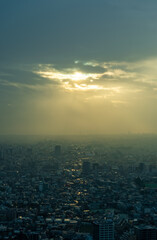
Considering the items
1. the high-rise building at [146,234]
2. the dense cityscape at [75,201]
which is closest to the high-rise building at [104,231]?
the dense cityscape at [75,201]

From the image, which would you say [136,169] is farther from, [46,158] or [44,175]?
[46,158]

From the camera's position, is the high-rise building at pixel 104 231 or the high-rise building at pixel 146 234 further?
the high-rise building at pixel 104 231

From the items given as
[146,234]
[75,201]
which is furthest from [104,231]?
[75,201]

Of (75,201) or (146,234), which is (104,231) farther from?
(75,201)

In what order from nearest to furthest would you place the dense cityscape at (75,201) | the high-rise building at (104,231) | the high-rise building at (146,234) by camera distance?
the high-rise building at (146,234)
the high-rise building at (104,231)
the dense cityscape at (75,201)

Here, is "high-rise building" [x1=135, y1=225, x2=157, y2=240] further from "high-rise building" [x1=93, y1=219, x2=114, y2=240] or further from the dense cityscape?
"high-rise building" [x1=93, y1=219, x2=114, y2=240]

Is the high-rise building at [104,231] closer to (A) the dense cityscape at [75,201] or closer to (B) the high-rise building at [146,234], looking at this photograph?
(A) the dense cityscape at [75,201]

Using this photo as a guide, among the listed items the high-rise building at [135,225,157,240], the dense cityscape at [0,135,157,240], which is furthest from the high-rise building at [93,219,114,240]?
the high-rise building at [135,225,157,240]

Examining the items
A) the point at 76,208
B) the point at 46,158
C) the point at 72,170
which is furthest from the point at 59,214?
the point at 46,158
